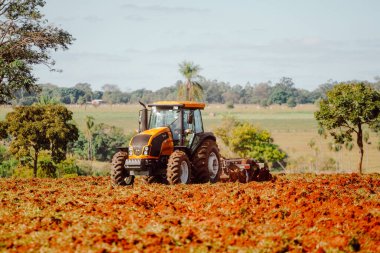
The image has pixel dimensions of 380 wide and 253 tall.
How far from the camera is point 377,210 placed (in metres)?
14.6

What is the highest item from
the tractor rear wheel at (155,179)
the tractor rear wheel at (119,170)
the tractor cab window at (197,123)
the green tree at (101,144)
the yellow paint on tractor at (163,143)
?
the tractor cab window at (197,123)

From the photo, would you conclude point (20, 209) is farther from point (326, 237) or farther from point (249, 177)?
point (249, 177)

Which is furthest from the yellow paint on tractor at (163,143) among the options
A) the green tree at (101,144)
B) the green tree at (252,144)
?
the green tree at (101,144)

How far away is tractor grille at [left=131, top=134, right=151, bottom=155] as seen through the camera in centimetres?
2133

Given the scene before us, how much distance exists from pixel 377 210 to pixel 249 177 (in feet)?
35.3

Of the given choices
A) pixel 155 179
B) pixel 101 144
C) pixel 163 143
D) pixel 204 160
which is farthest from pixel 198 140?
pixel 101 144

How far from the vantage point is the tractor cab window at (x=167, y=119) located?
22312 millimetres

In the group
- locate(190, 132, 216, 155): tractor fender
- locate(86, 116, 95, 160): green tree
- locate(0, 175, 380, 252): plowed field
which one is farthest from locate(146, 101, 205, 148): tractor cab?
locate(86, 116, 95, 160): green tree

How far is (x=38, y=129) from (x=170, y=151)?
36.4 m

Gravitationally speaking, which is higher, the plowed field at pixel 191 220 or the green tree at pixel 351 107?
the green tree at pixel 351 107

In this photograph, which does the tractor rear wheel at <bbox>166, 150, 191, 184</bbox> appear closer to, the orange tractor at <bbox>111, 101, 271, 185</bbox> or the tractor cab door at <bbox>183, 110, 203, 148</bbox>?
the orange tractor at <bbox>111, 101, 271, 185</bbox>

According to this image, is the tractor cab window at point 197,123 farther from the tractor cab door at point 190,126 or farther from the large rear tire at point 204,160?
the large rear tire at point 204,160

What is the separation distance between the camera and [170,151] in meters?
22.1

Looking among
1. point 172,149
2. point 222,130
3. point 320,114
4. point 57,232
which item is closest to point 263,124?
point 222,130
